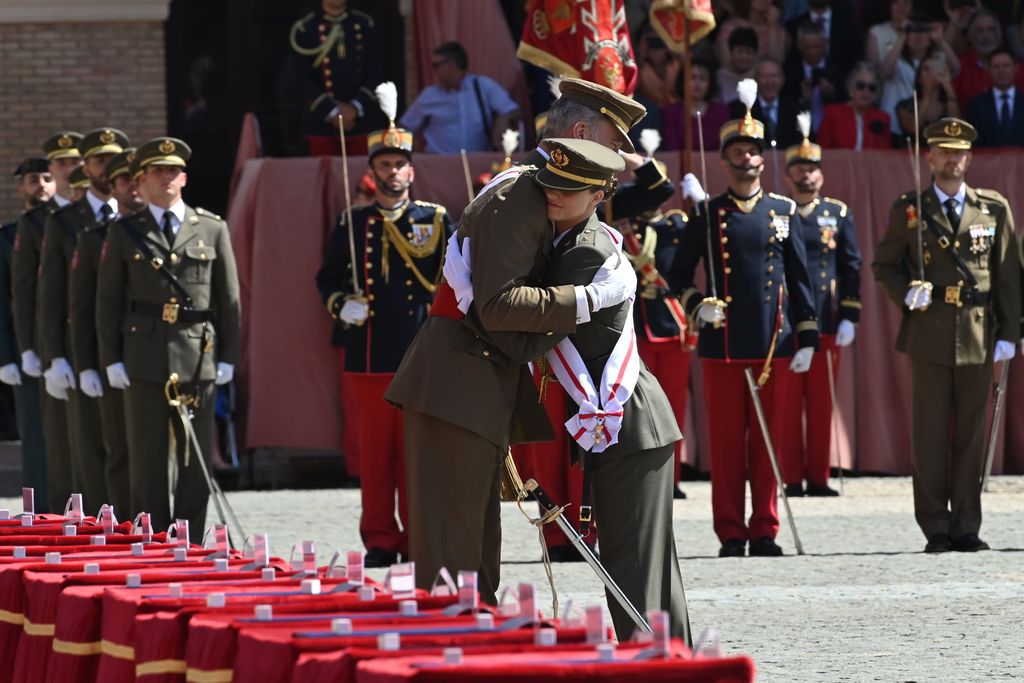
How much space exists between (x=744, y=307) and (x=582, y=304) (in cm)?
443

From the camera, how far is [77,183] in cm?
1127

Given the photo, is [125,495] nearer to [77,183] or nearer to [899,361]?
[77,183]

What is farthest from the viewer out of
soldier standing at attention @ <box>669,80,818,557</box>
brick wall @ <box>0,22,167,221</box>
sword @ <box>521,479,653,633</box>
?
brick wall @ <box>0,22,167,221</box>

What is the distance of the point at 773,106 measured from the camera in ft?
45.1

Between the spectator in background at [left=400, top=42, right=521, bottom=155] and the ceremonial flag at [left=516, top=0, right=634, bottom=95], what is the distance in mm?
1896

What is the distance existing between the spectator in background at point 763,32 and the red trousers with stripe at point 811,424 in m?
2.82

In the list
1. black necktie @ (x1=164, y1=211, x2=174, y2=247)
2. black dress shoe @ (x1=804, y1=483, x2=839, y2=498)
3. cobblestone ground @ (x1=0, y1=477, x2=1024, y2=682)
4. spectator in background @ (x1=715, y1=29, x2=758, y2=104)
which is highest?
spectator in background @ (x1=715, y1=29, x2=758, y2=104)

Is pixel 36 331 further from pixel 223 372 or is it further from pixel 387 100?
pixel 387 100

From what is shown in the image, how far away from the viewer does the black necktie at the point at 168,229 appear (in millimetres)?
9586

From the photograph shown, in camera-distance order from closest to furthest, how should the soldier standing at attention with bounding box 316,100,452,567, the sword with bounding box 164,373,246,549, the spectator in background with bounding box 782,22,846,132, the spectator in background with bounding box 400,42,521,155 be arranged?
the sword with bounding box 164,373,246,549
the soldier standing at attention with bounding box 316,100,452,567
the spectator in background with bounding box 400,42,521,155
the spectator in background with bounding box 782,22,846,132

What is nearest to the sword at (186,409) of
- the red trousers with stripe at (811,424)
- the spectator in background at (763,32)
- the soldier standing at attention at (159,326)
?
the soldier standing at attention at (159,326)

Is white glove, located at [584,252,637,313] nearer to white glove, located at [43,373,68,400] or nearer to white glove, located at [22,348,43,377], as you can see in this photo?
white glove, located at [43,373,68,400]

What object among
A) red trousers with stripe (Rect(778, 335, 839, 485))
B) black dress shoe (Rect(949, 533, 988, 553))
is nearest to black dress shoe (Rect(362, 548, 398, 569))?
black dress shoe (Rect(949, 533, 988, 553))

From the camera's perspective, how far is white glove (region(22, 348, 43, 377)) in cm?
1124
